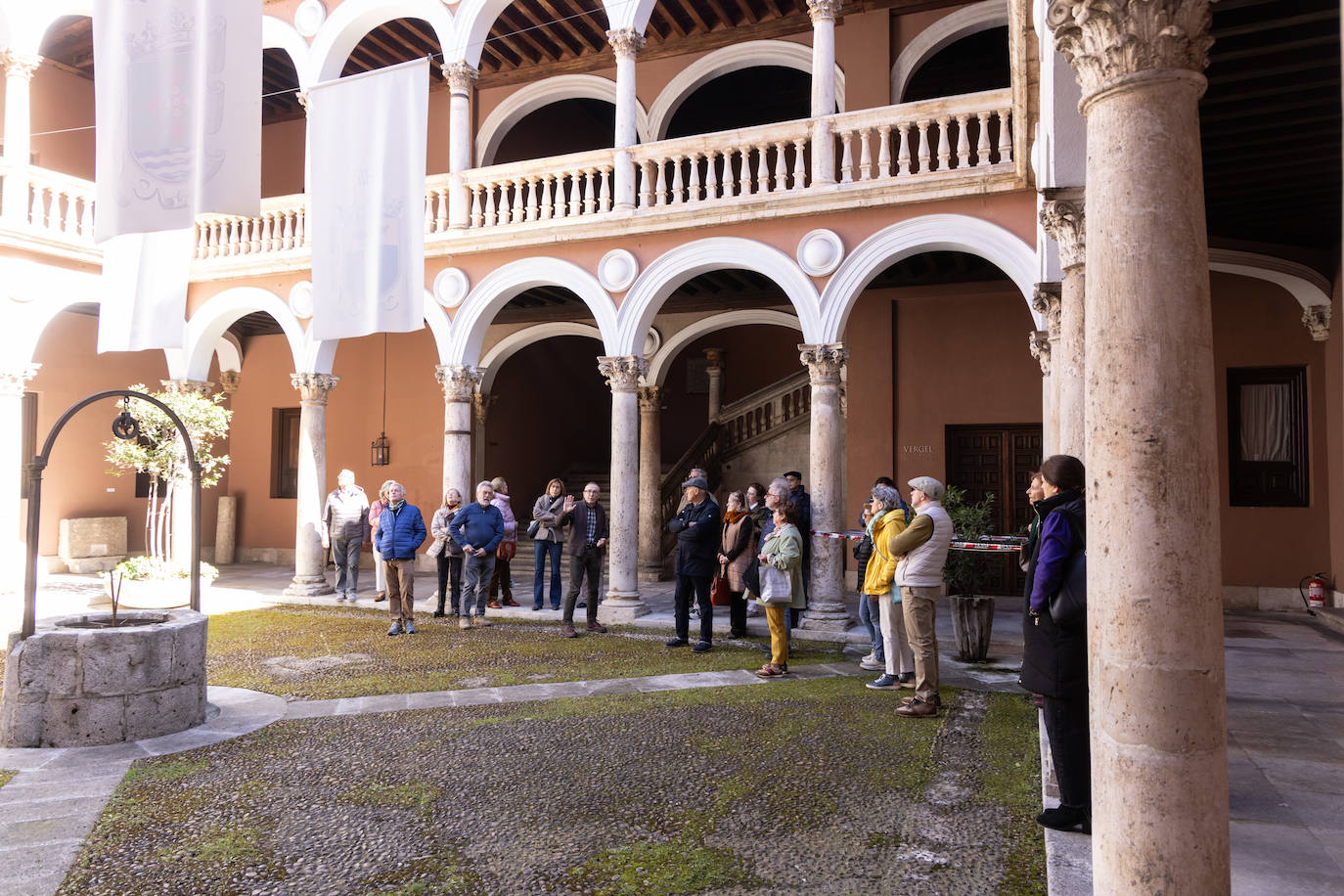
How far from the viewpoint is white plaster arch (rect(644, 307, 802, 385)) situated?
1396 cm

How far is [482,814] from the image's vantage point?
4.05m

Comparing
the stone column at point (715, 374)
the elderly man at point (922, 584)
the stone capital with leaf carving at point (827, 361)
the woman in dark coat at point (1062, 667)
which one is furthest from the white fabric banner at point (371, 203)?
the stone column at point (715, 374)

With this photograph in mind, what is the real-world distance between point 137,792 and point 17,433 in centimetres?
995

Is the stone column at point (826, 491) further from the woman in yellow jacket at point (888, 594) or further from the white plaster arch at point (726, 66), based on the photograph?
the white plaster arch at point (726, 66)

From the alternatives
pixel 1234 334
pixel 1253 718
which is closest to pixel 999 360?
pixel 1234 334

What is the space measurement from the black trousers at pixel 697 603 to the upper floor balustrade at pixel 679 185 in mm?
4226

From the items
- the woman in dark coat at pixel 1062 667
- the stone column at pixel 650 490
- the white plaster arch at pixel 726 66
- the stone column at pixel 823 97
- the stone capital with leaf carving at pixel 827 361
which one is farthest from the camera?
the stone column at pixel 650 490

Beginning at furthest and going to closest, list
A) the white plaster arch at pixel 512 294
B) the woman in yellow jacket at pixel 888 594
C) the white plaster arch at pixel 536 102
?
1. the white plaster arch at pixel 536 102
2. the white plaster arch at pixel 512 294
3. the woman in yellow jacket at pixel 888 594

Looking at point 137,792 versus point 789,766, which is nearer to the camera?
point 137,792

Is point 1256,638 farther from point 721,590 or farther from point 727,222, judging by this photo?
point 727,222

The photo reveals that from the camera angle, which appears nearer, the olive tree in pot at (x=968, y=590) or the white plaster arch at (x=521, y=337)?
the olive tree in pot at (x=968, y=590)

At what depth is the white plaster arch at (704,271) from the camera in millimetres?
9828

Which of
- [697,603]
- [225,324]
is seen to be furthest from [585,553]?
[225,324]

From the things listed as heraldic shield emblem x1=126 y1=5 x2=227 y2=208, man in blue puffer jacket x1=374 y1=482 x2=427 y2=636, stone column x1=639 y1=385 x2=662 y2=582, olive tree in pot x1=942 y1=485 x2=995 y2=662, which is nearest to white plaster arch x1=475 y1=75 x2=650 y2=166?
stone column x1=639 y1=385 x2=662 y2=582
